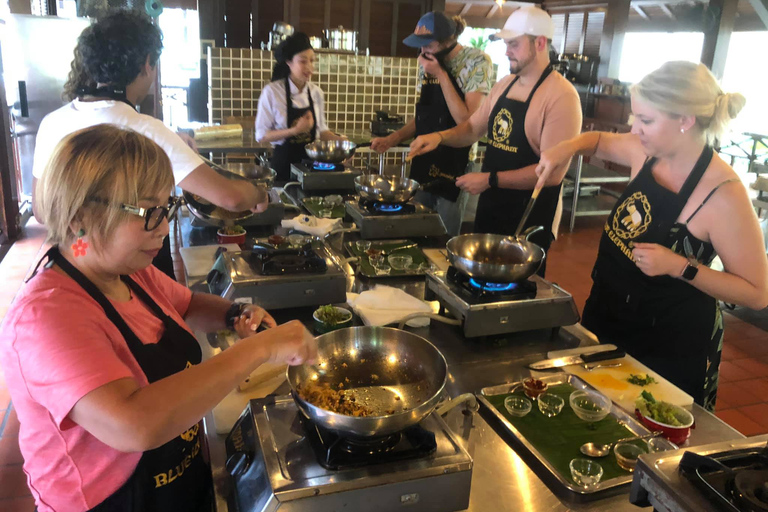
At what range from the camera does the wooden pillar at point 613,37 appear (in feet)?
29.5

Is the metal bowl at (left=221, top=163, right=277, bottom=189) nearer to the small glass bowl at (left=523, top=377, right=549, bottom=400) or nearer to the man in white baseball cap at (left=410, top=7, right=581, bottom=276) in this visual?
the man in white baseball cap at (left=410, top=7, right=581, bottom=276)

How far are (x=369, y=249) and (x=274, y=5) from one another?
18.5ft

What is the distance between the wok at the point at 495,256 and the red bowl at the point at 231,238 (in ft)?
3.42

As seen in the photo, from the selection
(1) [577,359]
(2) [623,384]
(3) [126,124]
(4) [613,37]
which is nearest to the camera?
(2) [623,384]

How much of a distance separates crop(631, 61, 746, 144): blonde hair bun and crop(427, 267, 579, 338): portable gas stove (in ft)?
2.15

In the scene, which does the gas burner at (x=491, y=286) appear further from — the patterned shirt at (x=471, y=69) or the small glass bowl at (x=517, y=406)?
the patterned shirt at (x=471, y=69)

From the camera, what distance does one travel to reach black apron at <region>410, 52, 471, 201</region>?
356cm

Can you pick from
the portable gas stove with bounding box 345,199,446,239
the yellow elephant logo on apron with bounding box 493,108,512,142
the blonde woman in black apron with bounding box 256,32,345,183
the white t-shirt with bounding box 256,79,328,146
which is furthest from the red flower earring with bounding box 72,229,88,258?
the white t-shirt with bounding box 256,79,328,146

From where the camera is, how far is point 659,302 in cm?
192

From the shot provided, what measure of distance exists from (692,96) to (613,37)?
8.29 m

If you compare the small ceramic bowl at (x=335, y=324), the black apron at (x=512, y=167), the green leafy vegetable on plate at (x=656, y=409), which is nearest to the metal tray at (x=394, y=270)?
the small ceramic bowl at (x=335, y=324)

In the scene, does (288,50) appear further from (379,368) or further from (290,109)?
(379,368)

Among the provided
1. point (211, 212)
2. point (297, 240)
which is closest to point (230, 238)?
point (211, 212)

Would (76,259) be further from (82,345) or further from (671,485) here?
(671,485)
